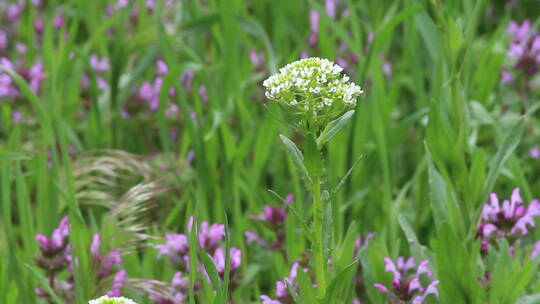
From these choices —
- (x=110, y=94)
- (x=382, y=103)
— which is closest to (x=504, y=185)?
(x=382, y=103)

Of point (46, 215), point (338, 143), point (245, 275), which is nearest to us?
point (245, 275)

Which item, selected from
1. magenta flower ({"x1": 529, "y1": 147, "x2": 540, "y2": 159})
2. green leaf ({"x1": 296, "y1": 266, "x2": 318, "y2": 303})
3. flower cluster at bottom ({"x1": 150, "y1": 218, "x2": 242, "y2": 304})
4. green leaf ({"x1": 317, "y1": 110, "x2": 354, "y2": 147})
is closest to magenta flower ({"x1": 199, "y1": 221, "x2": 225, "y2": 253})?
flower cluster at bottom ({"x1": 150, "y1": 218, "x2": 242, "y2": 304})

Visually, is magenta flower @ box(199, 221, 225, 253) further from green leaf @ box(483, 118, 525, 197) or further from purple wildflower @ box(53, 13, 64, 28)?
purple wildflower @ box(53, 13, 64, 28)

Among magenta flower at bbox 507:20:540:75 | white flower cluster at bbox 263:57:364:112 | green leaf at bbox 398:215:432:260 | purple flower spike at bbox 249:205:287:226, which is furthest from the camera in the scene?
magenta flower at bbox 507:20:540:75

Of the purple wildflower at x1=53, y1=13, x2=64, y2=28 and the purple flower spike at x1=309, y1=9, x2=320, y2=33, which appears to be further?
the purple wildflower at x1=53, y1=13, x2=64, y2=28

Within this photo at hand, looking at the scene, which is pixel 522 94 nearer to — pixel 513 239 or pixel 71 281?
pixel 513 239

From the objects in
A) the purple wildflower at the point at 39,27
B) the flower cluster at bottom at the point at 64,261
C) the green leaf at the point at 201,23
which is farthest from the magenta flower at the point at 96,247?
the purple wildflower at the point at 39,27
